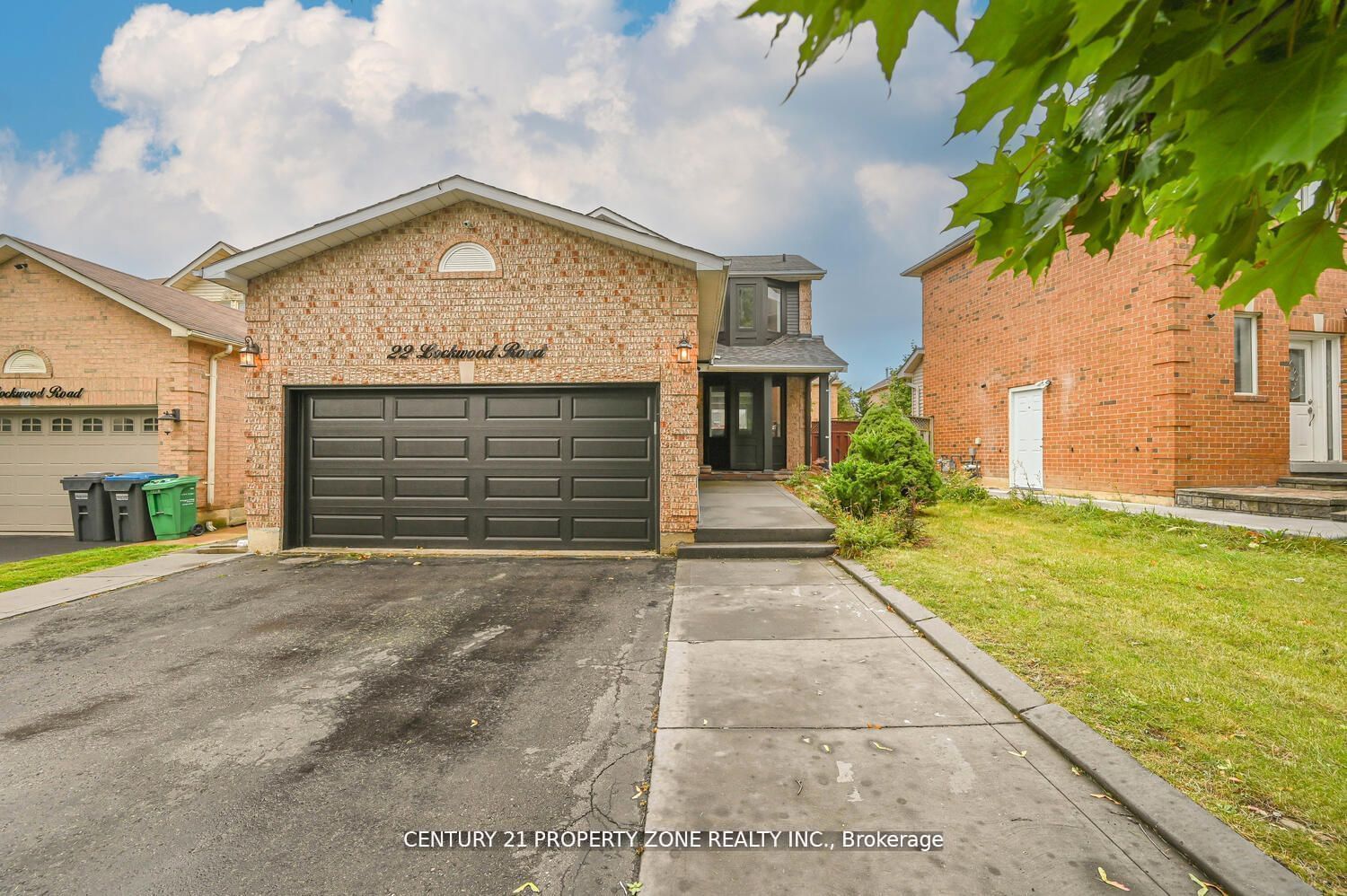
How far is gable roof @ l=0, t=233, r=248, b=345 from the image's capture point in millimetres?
9758

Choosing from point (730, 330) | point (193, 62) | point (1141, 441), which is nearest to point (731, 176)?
point (730, 330)

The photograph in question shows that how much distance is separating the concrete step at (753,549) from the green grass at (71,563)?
291 inches

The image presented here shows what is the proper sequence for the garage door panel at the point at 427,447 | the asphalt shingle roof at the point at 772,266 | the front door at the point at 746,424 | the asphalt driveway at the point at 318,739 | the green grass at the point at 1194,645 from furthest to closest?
the asphalt shingle roof at the point at 772,266, the front door at the point at 746,424, the garage door panel at the point at 427,447, the green grass at the point at 1194,645, the asphalt driveway at the point at 318,739

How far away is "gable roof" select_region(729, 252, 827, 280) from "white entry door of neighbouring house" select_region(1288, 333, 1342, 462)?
34.4 ft

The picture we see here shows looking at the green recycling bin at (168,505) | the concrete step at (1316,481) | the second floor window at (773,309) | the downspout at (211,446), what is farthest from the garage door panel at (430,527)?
the concrete step at (1316,481)

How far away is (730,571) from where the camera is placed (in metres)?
6.50

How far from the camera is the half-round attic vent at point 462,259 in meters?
7.69

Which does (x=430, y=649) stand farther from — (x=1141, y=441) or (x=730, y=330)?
(x=730, y=330)

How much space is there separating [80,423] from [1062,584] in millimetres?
15534

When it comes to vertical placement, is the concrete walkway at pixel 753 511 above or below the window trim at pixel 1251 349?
below

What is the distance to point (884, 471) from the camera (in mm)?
8156

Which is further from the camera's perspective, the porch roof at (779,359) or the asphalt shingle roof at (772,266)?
the asphalt shingle roof at (772,266)

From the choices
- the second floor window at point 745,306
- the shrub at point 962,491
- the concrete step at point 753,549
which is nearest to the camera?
the concrete step at point 753,549

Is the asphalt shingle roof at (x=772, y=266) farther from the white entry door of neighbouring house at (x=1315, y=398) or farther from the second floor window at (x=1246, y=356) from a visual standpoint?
the white entry door of neighbouring house at (x=1315, y=398)
